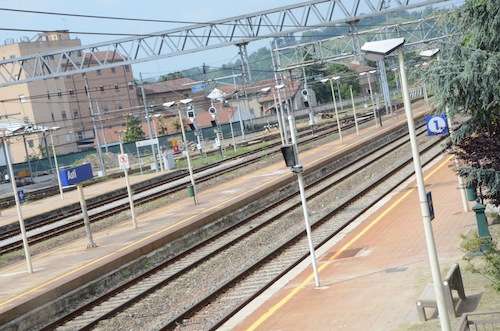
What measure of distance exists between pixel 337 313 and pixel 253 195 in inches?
648

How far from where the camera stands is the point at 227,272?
17750 millimetres

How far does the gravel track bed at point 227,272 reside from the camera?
14430mm

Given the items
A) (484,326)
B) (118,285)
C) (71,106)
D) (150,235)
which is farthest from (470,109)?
(71,106)

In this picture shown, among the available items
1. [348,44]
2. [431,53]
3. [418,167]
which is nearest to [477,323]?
[418,167]

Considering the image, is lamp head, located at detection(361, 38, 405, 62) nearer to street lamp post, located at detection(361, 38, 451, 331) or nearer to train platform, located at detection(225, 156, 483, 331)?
street lamp post, located at detection(361, 38, 451, 331)

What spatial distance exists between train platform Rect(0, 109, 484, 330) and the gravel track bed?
801 millimetres

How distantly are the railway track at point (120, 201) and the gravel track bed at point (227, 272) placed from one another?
8089 millimetres

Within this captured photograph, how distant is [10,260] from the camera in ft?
78.9

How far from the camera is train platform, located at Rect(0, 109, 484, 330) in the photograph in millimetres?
12305

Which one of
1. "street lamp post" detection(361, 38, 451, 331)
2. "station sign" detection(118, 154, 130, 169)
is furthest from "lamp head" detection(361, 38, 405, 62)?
"station sign" detection(118, 154, 130, 169)

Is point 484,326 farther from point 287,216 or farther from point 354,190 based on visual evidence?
point 354,190

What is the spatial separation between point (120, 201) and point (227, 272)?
62.2ft

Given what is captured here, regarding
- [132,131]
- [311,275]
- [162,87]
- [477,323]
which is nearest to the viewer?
[477,323]

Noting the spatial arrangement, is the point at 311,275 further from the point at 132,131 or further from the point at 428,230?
the point at 132,131
